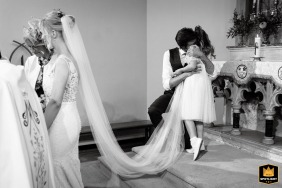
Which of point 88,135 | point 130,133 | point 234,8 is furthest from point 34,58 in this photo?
point 234,8

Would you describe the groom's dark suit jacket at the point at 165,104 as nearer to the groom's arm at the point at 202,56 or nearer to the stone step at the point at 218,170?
the groom's arm at the point at 202,56

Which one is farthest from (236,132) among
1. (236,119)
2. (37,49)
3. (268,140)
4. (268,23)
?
(37,49)

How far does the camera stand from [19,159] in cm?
126

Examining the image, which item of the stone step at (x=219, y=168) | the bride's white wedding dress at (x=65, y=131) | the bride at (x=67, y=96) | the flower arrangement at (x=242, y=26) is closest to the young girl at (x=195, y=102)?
the stone step at (x=219, y=168)

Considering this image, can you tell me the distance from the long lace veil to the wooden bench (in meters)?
1.76

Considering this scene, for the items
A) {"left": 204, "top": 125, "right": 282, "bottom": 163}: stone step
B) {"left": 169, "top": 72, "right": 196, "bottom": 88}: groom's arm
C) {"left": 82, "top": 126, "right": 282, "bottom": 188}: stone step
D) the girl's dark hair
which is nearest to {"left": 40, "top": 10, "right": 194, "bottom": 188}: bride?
{"left": 82, "top": 126, "right": 282, "bottom": 188}: stone step

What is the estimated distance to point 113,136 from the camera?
294 centimetres

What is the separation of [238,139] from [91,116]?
227 centimetres

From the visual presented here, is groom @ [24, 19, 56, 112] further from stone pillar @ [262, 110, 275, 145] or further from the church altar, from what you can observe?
stone pillar @ [262, 110, 275, 145]

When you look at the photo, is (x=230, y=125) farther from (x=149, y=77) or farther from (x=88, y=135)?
(x=88, y=135)

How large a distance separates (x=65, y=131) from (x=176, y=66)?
191 centimetres

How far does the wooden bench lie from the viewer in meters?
5.40

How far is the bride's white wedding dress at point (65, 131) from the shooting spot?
246cm

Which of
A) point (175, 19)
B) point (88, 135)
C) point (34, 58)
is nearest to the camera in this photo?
point (34, 58)
